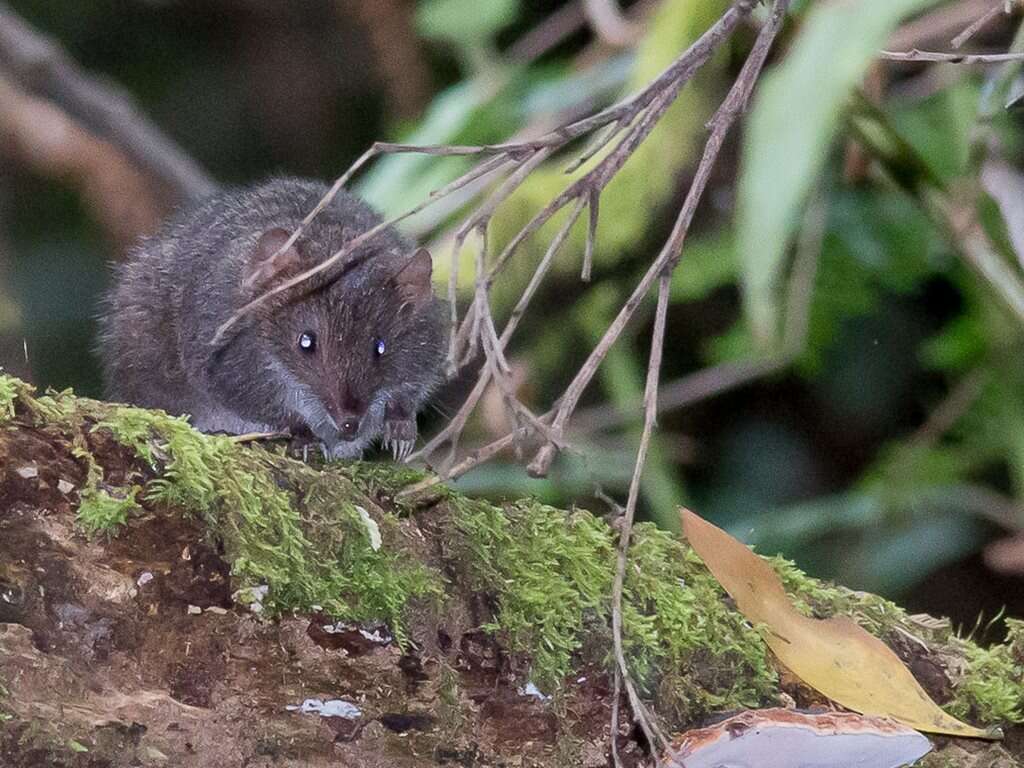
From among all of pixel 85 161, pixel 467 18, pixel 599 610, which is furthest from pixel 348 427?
pixel 85 161

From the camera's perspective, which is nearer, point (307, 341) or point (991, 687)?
point (991, 687)

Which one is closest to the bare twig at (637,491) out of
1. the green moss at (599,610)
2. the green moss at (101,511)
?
the green moss at (599,610)

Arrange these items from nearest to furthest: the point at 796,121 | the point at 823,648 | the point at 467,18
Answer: the point at 823,648 < the point at 796,121 < the point at 467,18

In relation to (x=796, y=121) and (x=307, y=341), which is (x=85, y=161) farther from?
(x=796, y=121)

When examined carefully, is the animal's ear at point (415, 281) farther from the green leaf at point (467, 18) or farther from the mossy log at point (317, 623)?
the green leaf at point (467, 18)

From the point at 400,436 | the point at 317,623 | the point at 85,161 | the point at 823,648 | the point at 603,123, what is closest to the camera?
the point at 317,623

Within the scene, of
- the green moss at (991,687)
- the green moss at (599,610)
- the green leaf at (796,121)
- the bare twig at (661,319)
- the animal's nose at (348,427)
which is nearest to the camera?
the bare twig at (661,319)

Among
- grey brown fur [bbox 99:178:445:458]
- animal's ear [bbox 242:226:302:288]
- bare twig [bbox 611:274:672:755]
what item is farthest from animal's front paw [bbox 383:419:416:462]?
bare twig [bbox 611:274:672:755]

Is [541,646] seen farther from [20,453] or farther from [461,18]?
[461,18]
